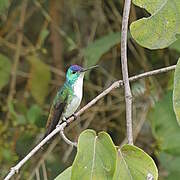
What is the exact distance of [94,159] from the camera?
1.13 meters

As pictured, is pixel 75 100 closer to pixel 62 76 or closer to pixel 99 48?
pixel 99 48

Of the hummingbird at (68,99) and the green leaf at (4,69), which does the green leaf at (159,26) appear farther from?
the green leaf at (4,69)

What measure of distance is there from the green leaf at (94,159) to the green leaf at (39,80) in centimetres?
169

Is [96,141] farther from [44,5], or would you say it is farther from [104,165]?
[44,5]

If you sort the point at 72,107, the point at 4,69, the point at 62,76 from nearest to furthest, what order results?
the point at 72,107 < the point at 4,69 < the point at 62,76

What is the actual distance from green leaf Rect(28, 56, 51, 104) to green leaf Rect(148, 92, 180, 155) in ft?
2.53

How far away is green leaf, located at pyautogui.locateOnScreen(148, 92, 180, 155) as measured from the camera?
2109 millimetres

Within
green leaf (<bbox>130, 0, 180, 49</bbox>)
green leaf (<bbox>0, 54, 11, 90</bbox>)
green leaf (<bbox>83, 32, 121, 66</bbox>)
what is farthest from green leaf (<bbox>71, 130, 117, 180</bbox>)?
green leaf (<bbox>0, 54, 11, 90</bbox>)

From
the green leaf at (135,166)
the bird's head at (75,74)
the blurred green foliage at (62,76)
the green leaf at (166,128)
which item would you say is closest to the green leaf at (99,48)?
the blurred green foliage at (62,76)

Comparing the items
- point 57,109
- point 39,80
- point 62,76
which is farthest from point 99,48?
point 62,76

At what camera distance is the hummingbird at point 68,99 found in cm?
202

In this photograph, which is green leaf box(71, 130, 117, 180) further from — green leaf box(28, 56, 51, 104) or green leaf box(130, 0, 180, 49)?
green leaf box(28, 56, 51, 104)

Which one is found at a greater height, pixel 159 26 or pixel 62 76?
pixel 62 76

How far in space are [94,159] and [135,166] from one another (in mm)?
85
